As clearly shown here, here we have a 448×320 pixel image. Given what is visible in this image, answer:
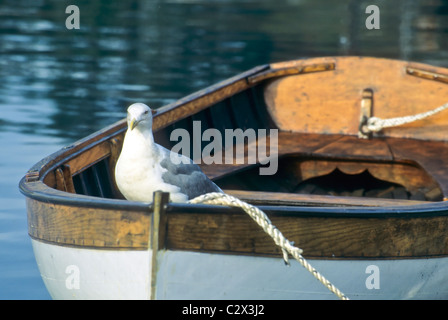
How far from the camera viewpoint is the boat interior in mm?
5469

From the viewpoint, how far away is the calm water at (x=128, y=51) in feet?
29.5

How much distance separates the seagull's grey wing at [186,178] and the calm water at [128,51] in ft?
5.65

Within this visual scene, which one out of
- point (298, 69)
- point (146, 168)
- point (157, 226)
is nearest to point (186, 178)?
point (146, 168)

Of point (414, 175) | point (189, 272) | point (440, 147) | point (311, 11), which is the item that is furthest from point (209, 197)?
point (311, 11)

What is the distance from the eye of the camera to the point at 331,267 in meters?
4.25

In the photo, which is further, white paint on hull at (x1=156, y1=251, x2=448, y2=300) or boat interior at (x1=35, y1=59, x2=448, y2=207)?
boat interior at (x1=35, y1=59, x2=448, y2=207)

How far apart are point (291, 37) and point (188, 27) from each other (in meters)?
2.72

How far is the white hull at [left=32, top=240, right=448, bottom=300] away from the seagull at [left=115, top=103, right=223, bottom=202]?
1.30 ft
